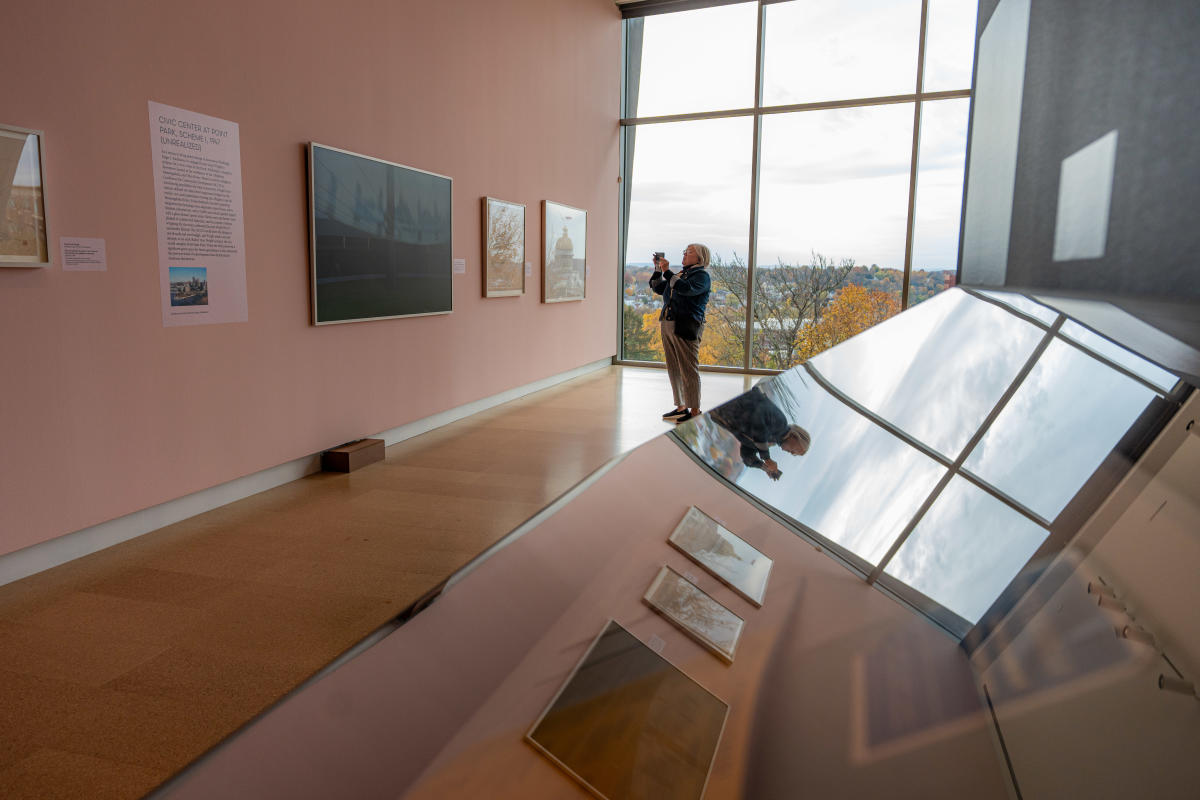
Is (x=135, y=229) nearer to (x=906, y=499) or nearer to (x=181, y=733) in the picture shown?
(x=181, y=733)

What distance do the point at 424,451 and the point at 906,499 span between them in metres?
5.19

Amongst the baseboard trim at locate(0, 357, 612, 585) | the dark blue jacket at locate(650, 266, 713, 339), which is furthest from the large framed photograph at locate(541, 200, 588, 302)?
the baseboard trim at locate(0, 357, 612, 585)

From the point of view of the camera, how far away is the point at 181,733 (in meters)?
2.18

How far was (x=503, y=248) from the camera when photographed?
7.63 m

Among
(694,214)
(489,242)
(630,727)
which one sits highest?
(694,214)

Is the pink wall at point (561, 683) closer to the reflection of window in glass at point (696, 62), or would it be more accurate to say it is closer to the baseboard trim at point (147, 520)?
the baseboard trim at point (147, 520)

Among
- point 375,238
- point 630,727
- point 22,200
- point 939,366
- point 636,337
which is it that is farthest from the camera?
point 636,337

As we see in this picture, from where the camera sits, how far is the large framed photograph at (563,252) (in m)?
8.67

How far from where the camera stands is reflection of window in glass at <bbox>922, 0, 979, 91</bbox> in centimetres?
910

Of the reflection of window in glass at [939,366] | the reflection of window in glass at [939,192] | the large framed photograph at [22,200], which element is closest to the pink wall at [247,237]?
the large framed photograph at [22,200]

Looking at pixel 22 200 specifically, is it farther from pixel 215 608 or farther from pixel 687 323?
pixel 687 323

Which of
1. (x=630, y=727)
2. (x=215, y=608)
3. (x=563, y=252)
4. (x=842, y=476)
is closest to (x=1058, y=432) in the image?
(x=842, y=476)

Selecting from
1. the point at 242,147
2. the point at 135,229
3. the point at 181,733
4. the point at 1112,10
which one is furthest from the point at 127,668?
the point at 1112,10

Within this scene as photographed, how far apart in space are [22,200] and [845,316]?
9411mm
